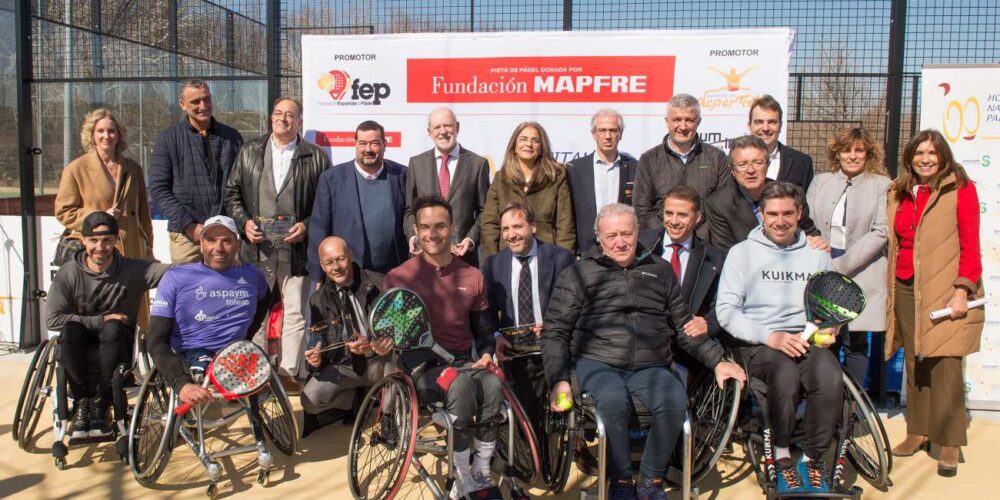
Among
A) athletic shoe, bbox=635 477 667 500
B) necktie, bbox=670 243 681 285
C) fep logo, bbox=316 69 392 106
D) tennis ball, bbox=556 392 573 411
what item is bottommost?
athletic shoe, bbox=635 477 667 500

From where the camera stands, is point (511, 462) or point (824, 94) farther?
point (824, 94)

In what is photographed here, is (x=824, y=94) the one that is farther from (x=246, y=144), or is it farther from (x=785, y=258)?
(x=246, y=144)

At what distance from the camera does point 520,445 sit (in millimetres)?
3770

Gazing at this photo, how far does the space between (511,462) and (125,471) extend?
1991 mm

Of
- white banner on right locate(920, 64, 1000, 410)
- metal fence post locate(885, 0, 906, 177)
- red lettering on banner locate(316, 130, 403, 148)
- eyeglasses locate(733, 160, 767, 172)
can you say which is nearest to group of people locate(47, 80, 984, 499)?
eyeglasses locate(733, 160, 767, 172)

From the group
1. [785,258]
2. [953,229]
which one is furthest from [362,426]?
[953,229]

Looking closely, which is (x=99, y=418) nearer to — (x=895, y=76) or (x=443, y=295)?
(x=443, y=295)

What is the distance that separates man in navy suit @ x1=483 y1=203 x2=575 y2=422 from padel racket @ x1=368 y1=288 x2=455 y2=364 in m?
0.51

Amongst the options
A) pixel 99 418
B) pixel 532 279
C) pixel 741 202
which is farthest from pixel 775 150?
pixel 99 418

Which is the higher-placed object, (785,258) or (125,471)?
(785,258)

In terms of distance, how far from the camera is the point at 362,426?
11.8 ft

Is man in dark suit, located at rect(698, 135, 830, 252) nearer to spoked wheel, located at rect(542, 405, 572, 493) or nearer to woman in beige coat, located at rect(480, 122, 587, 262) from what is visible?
woman in beige coat, located at rect(480, 122, 587, 262)

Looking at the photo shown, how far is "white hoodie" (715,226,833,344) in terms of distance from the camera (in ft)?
12.5

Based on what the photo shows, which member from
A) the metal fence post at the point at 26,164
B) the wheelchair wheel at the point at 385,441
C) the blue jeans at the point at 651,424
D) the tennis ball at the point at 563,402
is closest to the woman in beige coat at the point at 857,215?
the blue jeans at the point at 651,424
